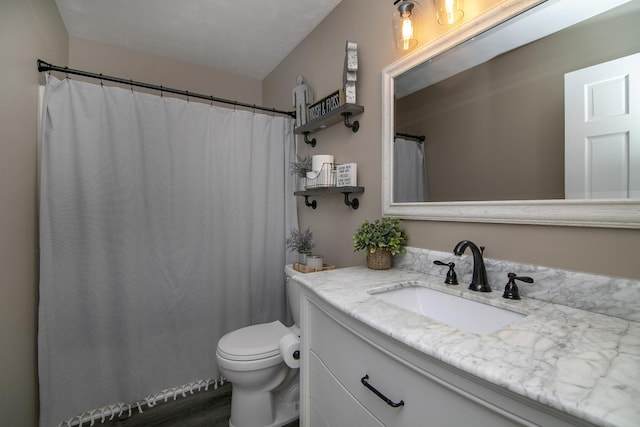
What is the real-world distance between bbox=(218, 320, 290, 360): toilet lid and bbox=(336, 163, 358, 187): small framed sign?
0.93 meters

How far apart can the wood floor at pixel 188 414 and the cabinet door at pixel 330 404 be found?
75 centimetres

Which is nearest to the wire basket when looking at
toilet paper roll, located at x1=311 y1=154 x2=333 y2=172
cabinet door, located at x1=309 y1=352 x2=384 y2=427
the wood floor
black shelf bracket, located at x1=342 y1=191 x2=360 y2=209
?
toilet paper roll, located at x1=311 y1=154 x2=333 y2=172

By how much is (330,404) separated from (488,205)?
2.83ft

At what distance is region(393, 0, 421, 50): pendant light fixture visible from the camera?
1.21 meters

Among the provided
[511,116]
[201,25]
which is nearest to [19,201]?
[201,25]

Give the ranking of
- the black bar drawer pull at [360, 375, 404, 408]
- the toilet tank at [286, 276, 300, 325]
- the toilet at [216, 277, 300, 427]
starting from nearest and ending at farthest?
the black bar drawer pull at [360, 375, 404, 408] → the toilet at [216, 277, 300, 427] → the toilet tank at [286, 276, 300, 325]

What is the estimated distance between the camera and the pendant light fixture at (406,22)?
1209mm

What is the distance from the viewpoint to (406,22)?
1.22 meters

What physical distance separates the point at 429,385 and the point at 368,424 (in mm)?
262

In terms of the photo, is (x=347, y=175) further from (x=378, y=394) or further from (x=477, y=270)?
(x=378, y=394)

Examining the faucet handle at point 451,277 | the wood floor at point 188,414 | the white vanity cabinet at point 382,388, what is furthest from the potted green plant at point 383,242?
the wood floor at point 188,414

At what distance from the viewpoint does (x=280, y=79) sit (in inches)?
96.6

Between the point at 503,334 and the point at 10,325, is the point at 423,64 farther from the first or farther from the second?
the point at 10,325

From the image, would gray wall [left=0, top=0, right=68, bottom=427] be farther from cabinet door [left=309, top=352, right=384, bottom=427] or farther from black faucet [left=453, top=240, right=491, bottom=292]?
black faucet [left=453, top=240, right=491, bottom=292]
